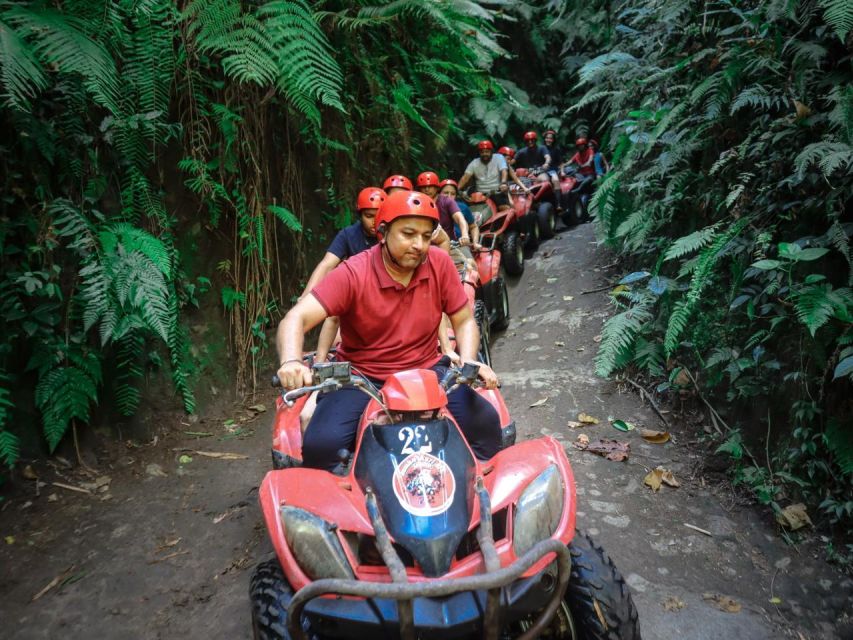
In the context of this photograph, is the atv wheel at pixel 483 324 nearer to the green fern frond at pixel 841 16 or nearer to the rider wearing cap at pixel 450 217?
the rider wearing cap at pixel 450 217

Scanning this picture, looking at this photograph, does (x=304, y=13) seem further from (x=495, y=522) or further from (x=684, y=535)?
(x=684, y=535)

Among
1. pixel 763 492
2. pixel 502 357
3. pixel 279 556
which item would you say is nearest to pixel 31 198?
pixel 279 556

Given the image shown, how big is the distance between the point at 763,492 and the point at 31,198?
505 cm

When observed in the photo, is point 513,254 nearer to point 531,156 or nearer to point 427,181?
point 427,181

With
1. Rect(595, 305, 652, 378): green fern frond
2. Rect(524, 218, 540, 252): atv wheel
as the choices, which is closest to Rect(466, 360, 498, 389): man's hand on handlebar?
Rect(595, 305, 652, 378): green fern frond

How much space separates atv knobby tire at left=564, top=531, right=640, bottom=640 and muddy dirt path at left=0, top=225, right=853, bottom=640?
722 mm

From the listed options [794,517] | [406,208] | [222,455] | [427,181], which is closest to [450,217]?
[427,181]

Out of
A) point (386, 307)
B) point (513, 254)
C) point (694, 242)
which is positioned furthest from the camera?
point (513, 254)

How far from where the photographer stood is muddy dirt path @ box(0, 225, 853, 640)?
2715 millimetres

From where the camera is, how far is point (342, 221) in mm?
6590

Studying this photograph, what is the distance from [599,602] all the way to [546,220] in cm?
865

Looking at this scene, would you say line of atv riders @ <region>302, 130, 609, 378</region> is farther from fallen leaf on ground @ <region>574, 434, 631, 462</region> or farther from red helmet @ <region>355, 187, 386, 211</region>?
fallen leaf on ground @ <region>574, 434, 631, 462</region>

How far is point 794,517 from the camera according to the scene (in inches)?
121

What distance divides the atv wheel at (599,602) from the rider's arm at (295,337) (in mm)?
1277
